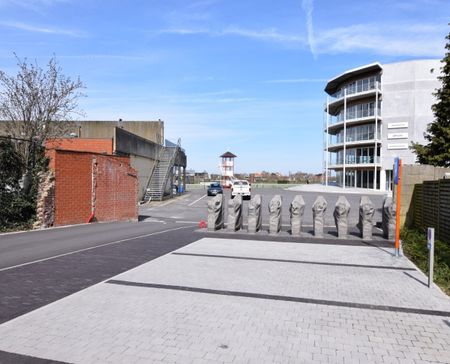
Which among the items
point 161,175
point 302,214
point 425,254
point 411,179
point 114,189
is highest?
point 161,175

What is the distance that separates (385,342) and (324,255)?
5.64 metres

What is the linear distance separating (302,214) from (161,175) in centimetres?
2279

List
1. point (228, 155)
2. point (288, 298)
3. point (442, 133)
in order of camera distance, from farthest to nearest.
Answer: point (228, 155), point (442, 133), point (288, 298)

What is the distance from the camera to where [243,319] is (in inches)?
204

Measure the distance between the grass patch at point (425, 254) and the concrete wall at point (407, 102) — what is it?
3968cm

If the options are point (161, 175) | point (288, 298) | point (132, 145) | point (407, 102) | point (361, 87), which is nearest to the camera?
point (288, 298)

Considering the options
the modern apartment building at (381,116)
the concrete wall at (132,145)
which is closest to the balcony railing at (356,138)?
the modern apartment building at (381,116)

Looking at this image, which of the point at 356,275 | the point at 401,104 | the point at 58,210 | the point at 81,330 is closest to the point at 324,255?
the point at 356,275

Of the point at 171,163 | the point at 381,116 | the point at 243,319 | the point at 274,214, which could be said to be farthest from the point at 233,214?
the point at 381,116

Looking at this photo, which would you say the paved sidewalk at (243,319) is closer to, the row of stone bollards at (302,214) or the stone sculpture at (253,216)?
the row of stone bollards at (302,214)

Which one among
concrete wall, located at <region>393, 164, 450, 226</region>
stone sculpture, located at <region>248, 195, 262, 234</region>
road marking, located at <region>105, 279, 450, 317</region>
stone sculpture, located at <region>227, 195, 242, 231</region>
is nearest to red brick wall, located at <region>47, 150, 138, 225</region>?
stone sculpture, located at <region>227, 195, 242, 231</region>

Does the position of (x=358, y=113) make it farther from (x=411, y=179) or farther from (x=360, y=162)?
(x=411, y=179)

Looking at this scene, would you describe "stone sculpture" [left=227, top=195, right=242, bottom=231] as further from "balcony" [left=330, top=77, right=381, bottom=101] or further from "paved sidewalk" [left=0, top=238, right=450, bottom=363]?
"balcony" [left=330, top=77, right=381, bottom=101]

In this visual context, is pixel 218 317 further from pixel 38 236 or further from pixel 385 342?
pixel 38 236
